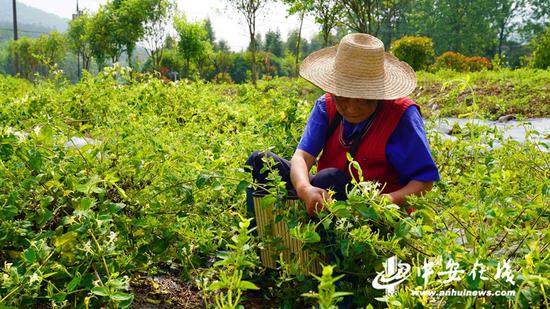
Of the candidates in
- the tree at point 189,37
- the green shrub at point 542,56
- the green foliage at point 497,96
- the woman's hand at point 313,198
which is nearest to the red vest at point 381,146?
the woman's hand at point 313,198

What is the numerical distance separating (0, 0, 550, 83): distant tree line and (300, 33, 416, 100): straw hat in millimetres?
12895

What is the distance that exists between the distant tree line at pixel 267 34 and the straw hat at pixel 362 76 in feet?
42.3

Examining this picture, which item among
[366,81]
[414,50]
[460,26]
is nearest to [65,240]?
[366,81]

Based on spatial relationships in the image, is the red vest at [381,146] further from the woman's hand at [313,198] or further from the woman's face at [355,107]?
the woman's hand at [313,198]

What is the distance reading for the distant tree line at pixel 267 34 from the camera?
21.0 metres

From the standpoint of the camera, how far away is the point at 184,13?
2611 centimetres

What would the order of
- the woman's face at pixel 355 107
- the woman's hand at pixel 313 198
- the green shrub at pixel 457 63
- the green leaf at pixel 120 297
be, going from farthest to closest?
1. the green shrub at pixel 457 63
2. the woman's face at pixel 355 107
3. the woman's hand at pixel 313 198
4. the green leaf at pixel 120 297

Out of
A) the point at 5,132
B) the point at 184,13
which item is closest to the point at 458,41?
the point at 184,13

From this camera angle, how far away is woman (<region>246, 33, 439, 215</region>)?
1.90 metres

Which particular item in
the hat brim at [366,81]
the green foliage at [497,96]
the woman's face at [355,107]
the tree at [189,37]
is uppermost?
the hat brim at [366,81]

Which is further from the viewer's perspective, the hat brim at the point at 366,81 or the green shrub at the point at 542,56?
the green shrub at the point at 542,56

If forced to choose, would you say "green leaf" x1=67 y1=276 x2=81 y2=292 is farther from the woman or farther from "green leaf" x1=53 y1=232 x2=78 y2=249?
the woman

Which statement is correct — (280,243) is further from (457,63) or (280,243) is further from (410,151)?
(457,63)

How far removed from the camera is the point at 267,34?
59.1 metres
